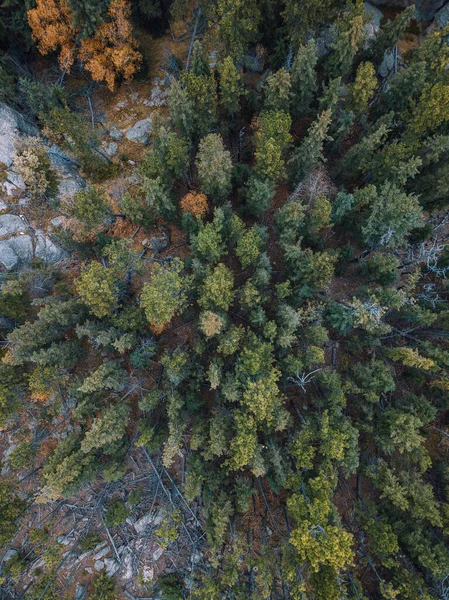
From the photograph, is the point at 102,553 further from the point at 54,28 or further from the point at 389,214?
the point at 54,28

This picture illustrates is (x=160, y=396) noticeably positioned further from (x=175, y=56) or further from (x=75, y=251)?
(x=175, y=56)

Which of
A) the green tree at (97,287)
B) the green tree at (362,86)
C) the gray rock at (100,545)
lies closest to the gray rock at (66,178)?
the green tree at (97,287)

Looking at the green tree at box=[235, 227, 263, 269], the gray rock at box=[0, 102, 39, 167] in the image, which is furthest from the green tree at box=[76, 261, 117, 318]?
the gray rock at box=[0, 102, 39, 167]

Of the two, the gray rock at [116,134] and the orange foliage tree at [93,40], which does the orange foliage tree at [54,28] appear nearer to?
the orange foliage tree at [93,40]

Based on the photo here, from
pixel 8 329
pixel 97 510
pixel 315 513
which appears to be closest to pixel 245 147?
pixel 8 329

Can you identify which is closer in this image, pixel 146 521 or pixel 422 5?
pixel 146 521

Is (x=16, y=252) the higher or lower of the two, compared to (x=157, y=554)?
higher

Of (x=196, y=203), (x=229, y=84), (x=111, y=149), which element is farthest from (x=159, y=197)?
(x=111, y=149)
